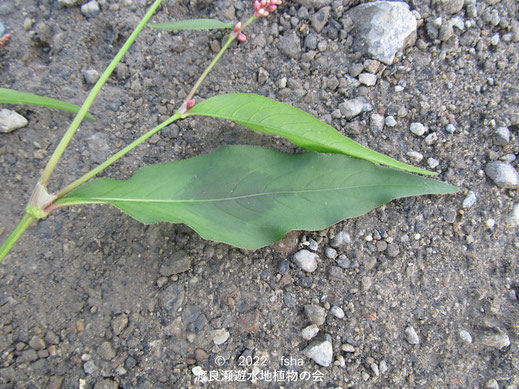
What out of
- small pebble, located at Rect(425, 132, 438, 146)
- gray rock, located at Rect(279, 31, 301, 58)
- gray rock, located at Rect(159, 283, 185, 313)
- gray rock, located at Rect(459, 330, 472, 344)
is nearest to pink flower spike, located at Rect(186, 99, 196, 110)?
gray rock, located at Rect(279, 31, 301, 58)

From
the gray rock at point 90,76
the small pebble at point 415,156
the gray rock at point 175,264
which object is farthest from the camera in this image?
the gray rock at point 90,76

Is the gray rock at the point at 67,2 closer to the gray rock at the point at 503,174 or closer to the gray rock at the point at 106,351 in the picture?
the gray rock at the point at 106,351

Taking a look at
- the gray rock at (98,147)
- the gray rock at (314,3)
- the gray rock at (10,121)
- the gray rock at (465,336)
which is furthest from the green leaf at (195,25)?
the gray rock at (465,336)

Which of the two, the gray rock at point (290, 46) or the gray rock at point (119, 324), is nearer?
the gray rock at point (119, 324)

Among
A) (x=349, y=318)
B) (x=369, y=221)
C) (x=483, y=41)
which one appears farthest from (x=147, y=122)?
(x=483, y=41)

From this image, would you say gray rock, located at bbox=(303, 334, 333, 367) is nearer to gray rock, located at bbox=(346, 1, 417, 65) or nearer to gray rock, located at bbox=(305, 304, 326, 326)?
gray rock, located at bbox=(305, 304, 326, 326)

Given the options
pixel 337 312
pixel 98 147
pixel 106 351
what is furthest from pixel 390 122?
pixel 106 351
